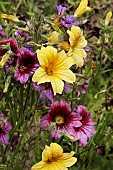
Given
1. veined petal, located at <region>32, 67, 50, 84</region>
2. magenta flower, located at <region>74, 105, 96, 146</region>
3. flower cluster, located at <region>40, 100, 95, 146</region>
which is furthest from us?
magenta flower, located at <region>74, 105, 96, 146</region>

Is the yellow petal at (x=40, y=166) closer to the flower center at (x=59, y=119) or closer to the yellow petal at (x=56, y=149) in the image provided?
the yellow petal at (x=56, y=149)

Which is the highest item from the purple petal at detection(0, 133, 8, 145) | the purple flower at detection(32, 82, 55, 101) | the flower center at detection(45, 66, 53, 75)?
the flower center at detection(45, 66, 53, 75)

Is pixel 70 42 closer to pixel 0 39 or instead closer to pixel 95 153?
pixel 0 39

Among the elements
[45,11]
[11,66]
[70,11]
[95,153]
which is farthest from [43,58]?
[45,11]

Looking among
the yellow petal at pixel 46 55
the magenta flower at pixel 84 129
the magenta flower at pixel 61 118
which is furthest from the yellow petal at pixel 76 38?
the magenta flower at pixel 84 129

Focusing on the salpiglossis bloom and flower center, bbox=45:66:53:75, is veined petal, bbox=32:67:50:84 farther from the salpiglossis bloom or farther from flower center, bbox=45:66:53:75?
the salpiglossis bloom

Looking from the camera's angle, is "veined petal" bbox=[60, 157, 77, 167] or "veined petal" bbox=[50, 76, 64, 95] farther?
"veined petal" bbox=[60, 157, 77, 167]

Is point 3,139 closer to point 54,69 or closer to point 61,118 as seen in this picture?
point 61,118

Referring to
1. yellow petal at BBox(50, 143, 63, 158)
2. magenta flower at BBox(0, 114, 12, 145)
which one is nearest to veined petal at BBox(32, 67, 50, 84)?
yellow petal at BBox(50, 143, 63, 158)
